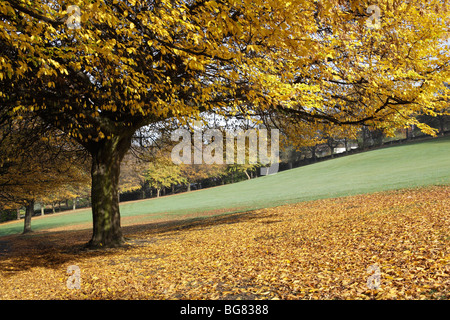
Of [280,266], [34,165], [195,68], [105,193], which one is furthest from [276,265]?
[34,165]

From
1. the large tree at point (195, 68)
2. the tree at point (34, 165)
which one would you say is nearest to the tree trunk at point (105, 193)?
the large tree at point (195, 68)

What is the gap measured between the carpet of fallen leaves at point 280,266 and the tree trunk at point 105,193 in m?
0.68

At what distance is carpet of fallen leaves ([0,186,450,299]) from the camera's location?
4774mm

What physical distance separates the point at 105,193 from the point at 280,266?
6.96 m

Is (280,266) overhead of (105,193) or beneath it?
beneath

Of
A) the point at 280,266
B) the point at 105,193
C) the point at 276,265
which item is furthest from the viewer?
the point at 105,193

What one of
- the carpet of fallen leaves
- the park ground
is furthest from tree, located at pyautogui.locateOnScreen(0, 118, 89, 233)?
the carpet of fallen leaves

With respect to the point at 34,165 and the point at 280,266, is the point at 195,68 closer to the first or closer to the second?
the point at 280,266

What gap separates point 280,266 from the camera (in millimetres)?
6195

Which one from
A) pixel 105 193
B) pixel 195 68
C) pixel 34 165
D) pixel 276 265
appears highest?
pixel 195 68
